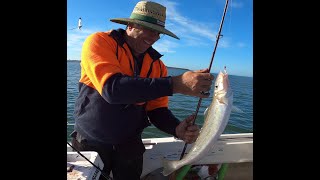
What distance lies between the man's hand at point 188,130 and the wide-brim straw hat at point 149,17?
33.4 inches

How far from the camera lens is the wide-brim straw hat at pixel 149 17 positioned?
9.14ft

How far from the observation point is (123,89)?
2.34m

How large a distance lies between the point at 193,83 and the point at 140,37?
0.86 metres

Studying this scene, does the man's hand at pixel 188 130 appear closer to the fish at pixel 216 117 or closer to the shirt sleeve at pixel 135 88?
the fish at pixel 216 117

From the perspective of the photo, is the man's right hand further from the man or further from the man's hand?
the man's hand

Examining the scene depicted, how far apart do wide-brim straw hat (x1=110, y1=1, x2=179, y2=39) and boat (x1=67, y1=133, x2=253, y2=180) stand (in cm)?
137

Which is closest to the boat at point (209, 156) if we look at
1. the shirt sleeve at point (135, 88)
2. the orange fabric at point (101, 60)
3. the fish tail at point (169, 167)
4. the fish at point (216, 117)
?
the fish tail at point (169, 167)

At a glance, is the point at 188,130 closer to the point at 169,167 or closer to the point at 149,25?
the point at 169,167

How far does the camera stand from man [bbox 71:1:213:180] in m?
2.36

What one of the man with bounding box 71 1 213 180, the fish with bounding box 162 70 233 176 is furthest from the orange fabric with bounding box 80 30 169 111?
the fish with bounding box 162 70 233 176
